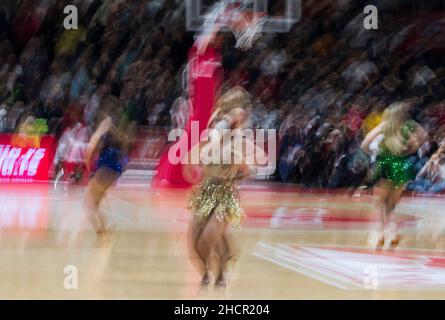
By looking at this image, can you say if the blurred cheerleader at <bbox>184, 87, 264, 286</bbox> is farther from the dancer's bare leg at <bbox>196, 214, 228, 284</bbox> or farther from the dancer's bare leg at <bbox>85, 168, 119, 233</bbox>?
the dancer's bare leg at <bbox>85, 168, 119, 233</bbox>

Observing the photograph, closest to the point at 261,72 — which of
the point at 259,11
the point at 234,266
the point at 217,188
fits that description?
the point at 259,11

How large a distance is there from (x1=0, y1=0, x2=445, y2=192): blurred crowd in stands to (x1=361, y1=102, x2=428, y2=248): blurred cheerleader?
12.4 feet

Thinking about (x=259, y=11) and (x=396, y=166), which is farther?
(x=259, y=11)

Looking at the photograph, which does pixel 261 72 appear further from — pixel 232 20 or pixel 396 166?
pixel 396 166

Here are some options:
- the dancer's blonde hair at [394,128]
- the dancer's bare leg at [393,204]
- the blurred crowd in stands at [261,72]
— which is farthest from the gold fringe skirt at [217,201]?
the blurred crowd in stands at [261,72]

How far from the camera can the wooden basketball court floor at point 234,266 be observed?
4.87 metres

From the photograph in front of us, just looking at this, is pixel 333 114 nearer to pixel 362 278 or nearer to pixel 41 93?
pixel 41 93

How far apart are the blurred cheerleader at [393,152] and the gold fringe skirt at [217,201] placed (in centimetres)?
191

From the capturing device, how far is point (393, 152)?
641 centimetres

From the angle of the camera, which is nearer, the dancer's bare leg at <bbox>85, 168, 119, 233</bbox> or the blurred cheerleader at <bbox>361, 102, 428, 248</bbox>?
the blurred cheerleader at <bbox>361, 102, 428, 248</bbox>

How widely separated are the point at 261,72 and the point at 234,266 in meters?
5.85

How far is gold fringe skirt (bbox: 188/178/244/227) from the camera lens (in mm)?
4551

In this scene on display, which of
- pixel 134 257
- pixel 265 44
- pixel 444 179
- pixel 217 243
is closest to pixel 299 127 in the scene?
pixel 265 44

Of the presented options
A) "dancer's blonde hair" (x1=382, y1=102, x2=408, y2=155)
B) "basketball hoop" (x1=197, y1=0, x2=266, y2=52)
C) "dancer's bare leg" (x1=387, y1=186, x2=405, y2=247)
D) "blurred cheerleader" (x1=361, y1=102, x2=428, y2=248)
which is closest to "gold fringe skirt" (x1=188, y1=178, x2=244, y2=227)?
"blurred cheerleader" (x1=361, y1=102, x2=428, y2=248)
